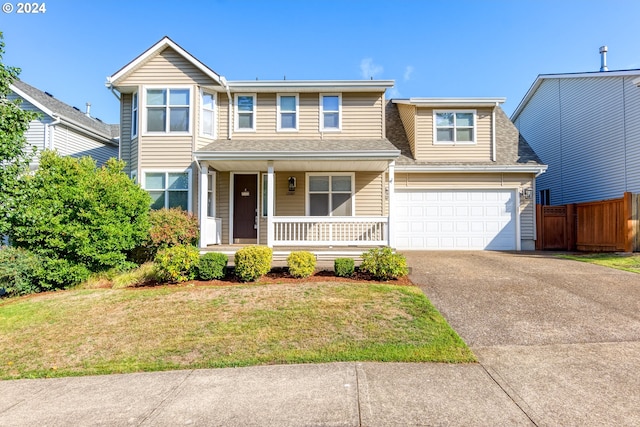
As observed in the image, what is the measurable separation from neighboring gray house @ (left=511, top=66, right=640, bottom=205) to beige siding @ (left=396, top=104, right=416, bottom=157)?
8129 millimetres

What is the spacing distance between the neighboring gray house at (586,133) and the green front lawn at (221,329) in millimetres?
12581

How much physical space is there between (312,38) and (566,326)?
521 inches

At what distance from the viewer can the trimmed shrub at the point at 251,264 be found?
793 cm

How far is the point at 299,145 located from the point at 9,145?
7.54 metres

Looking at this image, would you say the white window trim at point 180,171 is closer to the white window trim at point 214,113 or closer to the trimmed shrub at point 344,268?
the white window trim at point 214,113

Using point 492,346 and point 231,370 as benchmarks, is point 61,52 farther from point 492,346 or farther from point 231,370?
point 492,346

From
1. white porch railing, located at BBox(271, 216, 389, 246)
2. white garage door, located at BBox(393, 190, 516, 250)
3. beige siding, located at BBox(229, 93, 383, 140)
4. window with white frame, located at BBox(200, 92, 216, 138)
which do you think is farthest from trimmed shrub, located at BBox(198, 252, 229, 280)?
white garage door, located at BBox(393, 190, 516, 250)

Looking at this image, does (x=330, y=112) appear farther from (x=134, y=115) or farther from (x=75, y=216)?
(x=75, y=216)

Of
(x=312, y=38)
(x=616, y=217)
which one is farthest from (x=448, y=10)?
(x=616, y=217)

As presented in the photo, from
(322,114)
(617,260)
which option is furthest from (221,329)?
(617,260)

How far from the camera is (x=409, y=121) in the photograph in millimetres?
14188

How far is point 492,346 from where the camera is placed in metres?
4.66

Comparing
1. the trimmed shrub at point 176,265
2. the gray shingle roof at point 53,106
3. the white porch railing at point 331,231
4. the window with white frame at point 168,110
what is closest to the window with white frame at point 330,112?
the white porch railing at point 331,231

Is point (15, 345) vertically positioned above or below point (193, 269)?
below
